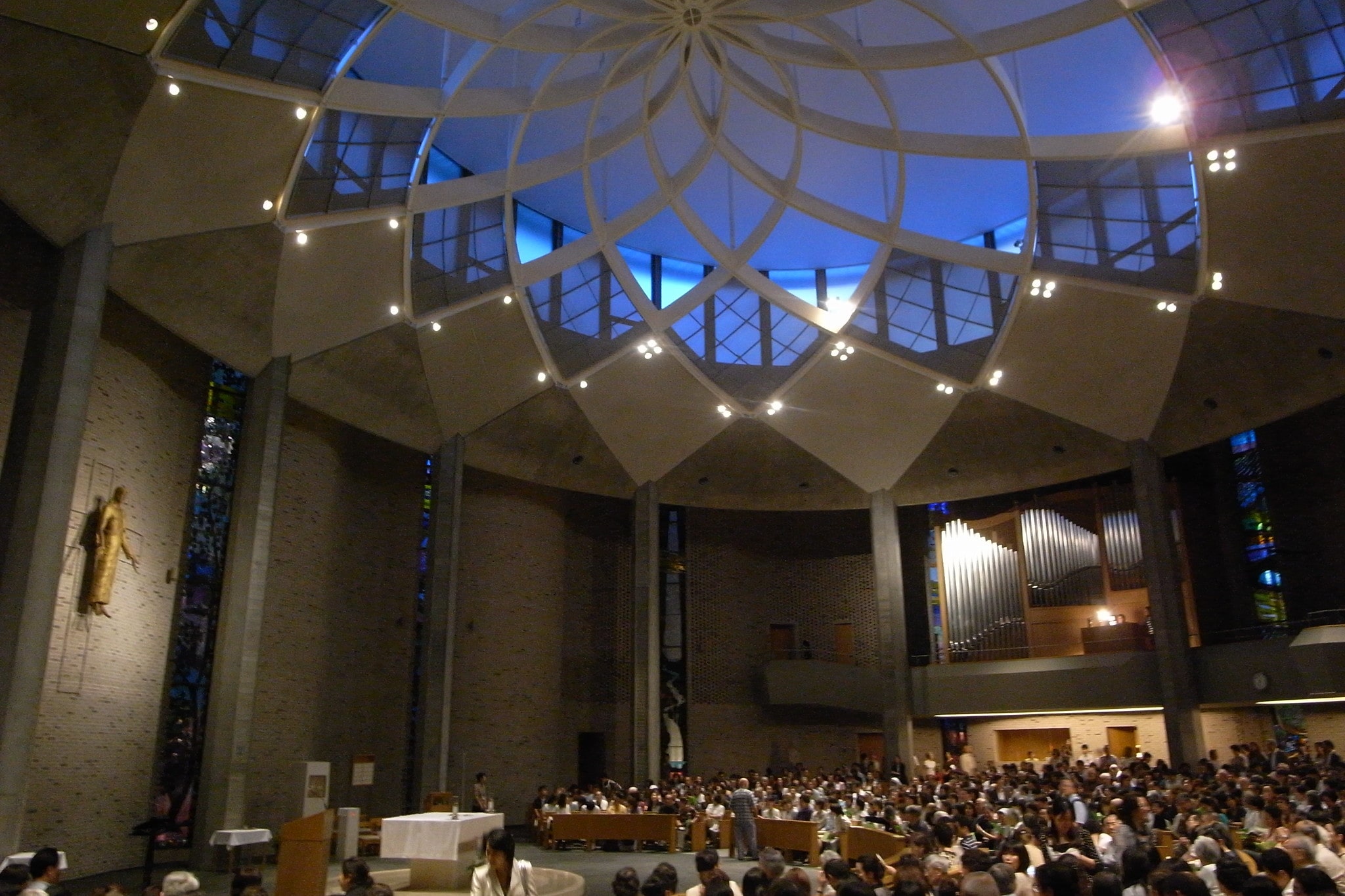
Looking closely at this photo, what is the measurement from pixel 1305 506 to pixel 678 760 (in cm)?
1451

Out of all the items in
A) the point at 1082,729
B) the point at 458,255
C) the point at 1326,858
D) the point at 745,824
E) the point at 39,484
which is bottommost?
the point at 745,824

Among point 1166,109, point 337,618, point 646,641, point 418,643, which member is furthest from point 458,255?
point 1166,109

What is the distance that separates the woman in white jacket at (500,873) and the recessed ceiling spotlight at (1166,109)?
14451 mm

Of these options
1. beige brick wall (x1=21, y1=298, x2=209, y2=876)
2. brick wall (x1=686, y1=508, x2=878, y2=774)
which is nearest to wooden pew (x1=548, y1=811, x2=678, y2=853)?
beige brick wall (x1=21, y1=298, x2=209, y2=876)

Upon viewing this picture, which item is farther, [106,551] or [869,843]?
[106,551]

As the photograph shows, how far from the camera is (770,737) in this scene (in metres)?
25.0

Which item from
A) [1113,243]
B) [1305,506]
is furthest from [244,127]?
[1305,506]

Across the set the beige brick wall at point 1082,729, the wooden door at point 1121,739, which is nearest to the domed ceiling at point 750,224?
the beige brick wall at point 1082,729

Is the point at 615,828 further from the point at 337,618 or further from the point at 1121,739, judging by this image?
the point at 1121,739

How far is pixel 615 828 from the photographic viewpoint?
1711 cm

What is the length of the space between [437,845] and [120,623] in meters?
8.03

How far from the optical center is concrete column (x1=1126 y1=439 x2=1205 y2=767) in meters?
19.4

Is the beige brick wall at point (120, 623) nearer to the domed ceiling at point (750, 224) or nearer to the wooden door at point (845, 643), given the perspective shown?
the domed ceiling at point (750, 224)

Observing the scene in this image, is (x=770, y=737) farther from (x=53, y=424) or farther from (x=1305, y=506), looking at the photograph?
(x=53, y=424)
